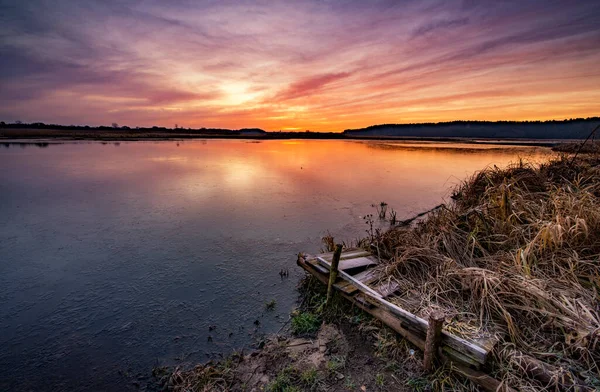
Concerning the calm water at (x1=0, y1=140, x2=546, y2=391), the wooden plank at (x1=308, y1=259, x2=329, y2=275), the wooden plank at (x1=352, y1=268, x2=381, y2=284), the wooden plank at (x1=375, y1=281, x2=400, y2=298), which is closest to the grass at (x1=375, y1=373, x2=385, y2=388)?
the wooden plank at (x1=375, y1=281, x2=400, y2=298)

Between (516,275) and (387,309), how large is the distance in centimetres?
265

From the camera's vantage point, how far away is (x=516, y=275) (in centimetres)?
557

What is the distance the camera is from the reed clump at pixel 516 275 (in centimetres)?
427

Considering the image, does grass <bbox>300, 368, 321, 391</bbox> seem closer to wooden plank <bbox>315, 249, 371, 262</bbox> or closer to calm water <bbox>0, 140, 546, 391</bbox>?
calm water <bbox>0, 140, 546, 391</bbox>

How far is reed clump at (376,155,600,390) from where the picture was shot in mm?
4266

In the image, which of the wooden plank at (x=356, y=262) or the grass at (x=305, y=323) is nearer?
the grass at (x=305, y=323)

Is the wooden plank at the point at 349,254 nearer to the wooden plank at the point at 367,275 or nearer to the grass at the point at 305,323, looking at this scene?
the wooden plank at the point at 367,275

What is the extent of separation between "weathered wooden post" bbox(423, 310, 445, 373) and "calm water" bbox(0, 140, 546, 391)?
122 inches

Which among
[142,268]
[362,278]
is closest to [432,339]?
[362,278]

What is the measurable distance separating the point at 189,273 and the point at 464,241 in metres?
7.83


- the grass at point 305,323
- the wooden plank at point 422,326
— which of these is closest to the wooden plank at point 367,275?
the wooden plank at point 422,326

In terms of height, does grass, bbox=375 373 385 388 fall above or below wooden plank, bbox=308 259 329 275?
below

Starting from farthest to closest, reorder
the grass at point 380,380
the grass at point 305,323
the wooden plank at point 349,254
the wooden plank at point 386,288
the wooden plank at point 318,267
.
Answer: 1. the wooden plank at point 349,254
2. the wooden plank at point 318,267
3. the grass at point 305,323
4. the wooden plank at point 386,288
5. the grass at point 380,380

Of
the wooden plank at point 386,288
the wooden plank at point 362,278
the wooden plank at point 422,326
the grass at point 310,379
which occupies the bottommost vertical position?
the grass at point 310,379
